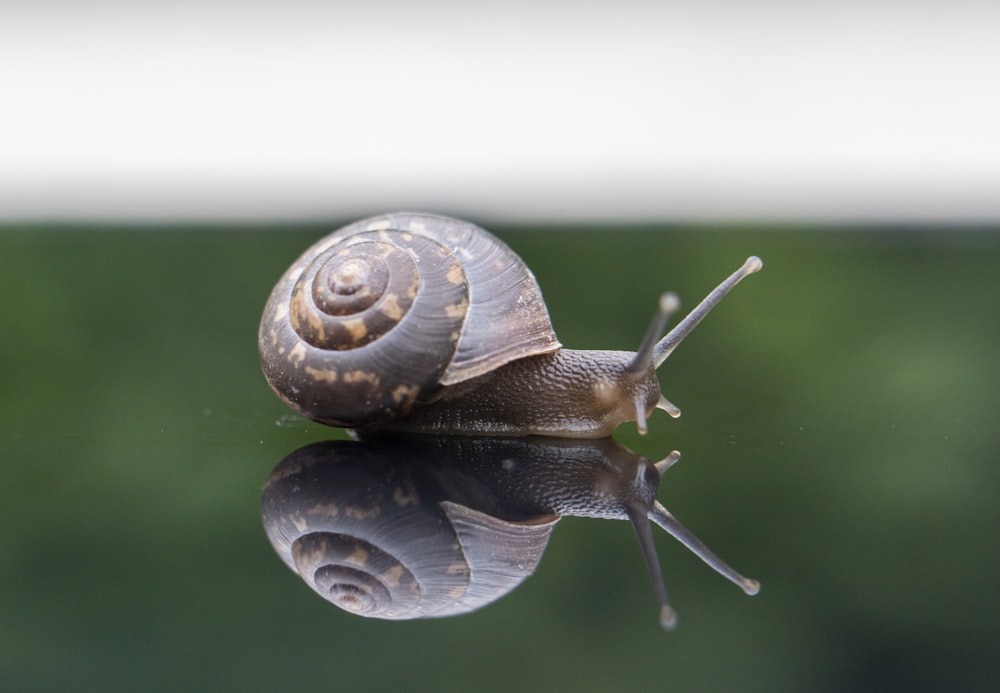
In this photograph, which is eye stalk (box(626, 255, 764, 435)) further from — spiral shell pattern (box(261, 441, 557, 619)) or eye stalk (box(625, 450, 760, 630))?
spiral shell pattern (box(261, 441, 557, 619))

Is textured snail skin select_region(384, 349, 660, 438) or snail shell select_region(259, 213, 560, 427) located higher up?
snail shell select_region(259, 213, 560, 427)

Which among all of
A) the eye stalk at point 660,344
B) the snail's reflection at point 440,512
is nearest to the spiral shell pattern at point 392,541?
the snail's reflection at point 440,512

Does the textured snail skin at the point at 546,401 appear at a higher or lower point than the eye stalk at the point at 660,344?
lower

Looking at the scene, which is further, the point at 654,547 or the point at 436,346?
the point at 436,346

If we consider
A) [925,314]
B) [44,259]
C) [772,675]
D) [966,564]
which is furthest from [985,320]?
[44,259]

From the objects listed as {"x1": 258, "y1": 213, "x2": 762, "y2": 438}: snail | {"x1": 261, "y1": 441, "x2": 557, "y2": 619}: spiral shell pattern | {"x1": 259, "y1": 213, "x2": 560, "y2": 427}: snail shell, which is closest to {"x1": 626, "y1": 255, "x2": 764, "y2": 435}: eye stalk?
{"x1": 258, "y1": 213, "x2": 762, "y2": 438}: snail

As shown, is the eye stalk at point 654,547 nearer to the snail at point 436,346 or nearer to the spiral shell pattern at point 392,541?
the spiral shell pattern at point 392,541

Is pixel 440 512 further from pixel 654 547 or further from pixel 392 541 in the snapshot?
pixel 654 547

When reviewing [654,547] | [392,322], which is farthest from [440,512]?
[392,322]

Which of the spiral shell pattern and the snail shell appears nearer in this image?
the spiral shell pattern
